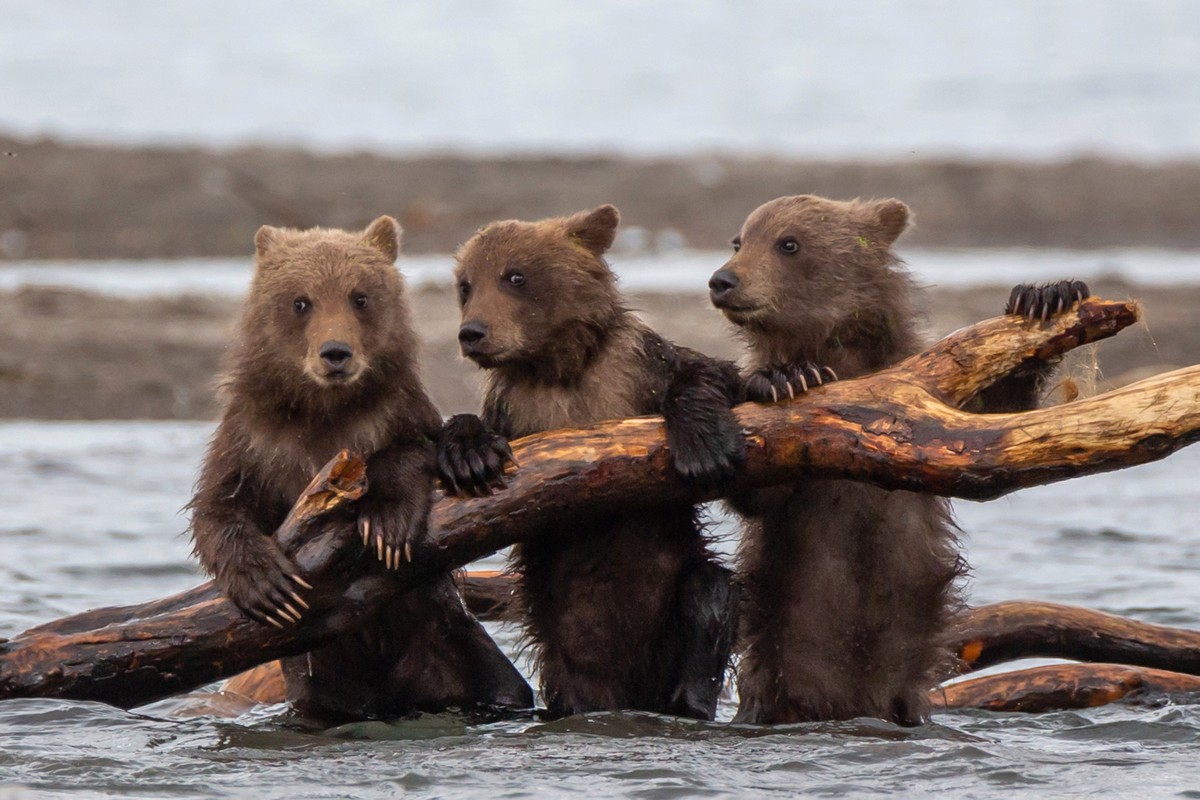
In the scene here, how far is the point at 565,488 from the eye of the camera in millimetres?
6785

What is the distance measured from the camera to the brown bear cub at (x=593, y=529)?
7.29m

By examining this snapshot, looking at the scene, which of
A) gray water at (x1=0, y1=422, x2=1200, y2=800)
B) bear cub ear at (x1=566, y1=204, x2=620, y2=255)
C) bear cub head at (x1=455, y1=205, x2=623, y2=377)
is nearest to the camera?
gray water at (x1=0, y1=422, x2=1200, y2=800)

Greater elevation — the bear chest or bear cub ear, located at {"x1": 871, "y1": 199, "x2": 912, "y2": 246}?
bear cub ear, located at {"x1": 871, "y1": 199, "x2": 912, "y2": 246}

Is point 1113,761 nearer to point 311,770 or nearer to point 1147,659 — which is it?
point 1147,659

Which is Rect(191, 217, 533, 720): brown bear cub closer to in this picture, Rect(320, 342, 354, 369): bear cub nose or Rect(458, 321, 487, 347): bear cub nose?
Rect(320, 342, 354, 369): bear cub nose

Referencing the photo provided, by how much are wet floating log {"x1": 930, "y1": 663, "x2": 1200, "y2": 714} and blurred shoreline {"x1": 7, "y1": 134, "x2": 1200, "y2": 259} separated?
50.6 ft

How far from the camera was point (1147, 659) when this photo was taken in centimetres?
806

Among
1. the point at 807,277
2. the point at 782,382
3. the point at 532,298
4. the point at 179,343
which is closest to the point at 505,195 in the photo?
the point at 179,343

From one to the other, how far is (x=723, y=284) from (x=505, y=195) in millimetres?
17467

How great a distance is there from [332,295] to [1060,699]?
3562 mm

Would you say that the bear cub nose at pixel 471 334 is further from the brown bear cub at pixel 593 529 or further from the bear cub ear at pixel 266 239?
the bear cub ear at pixel 266 239

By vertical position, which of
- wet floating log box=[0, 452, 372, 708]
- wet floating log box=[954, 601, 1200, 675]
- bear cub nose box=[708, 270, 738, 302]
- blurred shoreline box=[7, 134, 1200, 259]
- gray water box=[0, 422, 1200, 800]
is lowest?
gray water box=[0, 422, 1200, 800]

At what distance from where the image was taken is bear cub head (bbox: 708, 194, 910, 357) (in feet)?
24.7

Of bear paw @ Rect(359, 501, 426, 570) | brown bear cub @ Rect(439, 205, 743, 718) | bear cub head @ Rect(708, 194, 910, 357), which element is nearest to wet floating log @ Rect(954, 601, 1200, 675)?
brown bear cub @ Rect(439, 205, 743, 718)
